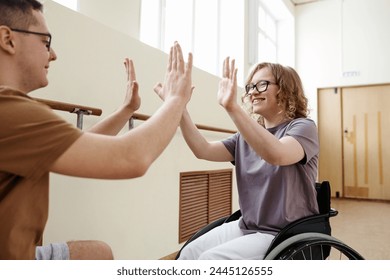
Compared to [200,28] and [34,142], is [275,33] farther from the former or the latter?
[34,142]

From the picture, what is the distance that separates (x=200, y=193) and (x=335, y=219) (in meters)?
1.96

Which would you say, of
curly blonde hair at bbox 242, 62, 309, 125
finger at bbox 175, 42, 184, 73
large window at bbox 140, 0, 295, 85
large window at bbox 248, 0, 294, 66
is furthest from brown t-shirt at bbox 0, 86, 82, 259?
large window at bbox 248, 0, 294, 66

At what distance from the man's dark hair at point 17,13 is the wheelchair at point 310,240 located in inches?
37.2

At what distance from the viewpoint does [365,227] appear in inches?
136

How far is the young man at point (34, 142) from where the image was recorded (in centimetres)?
62

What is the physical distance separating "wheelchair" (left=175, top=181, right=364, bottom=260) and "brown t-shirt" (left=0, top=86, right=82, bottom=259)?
0.70m

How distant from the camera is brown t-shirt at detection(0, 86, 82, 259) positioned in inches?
24.3

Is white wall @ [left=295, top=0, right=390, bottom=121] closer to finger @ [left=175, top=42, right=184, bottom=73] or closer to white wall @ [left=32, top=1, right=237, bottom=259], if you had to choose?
white wall @ [left=32, top=1, right=237, bottom=259]

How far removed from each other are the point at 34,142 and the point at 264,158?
76 centimetres

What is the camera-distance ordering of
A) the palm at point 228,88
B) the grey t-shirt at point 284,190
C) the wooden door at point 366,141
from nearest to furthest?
1. the palm at point 228,88
2. the grey t-shirt at point 284,190
3. the wooden door at point 366,141

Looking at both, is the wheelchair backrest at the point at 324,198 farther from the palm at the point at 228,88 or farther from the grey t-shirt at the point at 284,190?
the palm at the point at 228,88

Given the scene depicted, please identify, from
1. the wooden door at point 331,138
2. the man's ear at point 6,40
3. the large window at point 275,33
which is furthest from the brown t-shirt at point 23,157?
the wooden door at point 331,138

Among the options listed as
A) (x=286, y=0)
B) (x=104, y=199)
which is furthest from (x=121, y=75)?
(x=286, y=0)

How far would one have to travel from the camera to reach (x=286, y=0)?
5.64m
